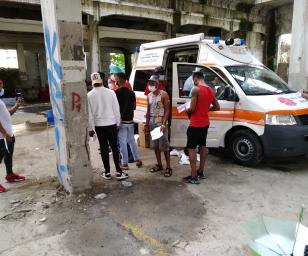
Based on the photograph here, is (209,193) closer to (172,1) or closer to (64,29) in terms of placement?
(64,29)

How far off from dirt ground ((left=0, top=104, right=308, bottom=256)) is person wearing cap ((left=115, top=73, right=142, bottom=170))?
0.45 metres

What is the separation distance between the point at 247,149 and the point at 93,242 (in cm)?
326

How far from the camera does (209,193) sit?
4258 mm

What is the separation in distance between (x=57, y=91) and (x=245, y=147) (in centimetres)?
339

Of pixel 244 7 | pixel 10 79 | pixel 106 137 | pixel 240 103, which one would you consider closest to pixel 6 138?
pixel 106 137

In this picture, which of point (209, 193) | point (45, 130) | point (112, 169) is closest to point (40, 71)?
point (45, 130)

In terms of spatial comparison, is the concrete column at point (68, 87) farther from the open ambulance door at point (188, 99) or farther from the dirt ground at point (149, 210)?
the open ambulance door at point (188, 99)

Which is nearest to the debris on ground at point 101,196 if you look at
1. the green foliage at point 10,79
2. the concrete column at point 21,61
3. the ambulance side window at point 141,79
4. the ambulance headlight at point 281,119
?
the ambulance headlight at point 281,119

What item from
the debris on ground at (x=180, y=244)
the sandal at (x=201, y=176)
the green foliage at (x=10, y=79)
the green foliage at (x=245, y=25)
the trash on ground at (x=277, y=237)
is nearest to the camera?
the trash on ground at (x=277, y=237)

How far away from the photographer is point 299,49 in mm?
8469

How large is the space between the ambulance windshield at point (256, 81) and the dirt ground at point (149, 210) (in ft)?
4.59

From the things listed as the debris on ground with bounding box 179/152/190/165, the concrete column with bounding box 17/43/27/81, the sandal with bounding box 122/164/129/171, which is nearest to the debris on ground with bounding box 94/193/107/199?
the sandal with bounding box 122/164/129/171

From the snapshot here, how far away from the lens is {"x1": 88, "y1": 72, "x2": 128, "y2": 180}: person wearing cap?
4.38 metres

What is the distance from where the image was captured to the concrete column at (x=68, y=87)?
3816mm
